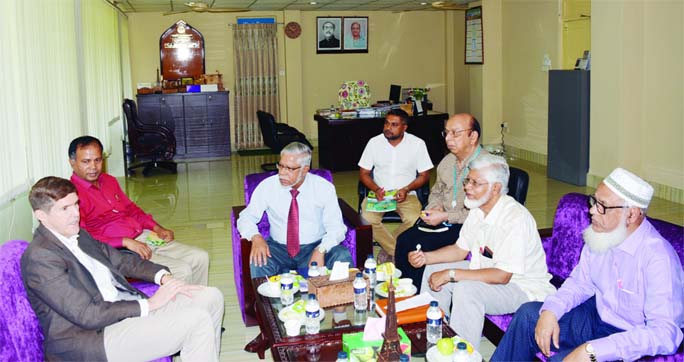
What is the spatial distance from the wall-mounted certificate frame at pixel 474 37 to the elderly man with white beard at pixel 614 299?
10004mm

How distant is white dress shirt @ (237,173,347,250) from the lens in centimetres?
450

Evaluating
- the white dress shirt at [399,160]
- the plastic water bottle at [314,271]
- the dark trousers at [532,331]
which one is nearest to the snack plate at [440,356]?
the dark trousers at [532,331]

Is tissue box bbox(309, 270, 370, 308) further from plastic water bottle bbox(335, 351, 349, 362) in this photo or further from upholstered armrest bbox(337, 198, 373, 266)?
upholstered armrest bbox(337, 198, 373, 266)

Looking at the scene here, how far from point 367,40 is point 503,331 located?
11.7m

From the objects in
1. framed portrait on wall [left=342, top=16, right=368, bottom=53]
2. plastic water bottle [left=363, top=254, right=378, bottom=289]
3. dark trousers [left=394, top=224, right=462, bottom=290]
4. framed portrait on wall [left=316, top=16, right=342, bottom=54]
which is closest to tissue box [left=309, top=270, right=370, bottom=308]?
plastic water bottle [left=363, top=254, right=378, bottom=289]

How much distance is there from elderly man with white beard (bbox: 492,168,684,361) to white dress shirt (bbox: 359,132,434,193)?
8.36 ft

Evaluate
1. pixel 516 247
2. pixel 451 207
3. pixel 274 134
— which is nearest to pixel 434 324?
pixel 516 247

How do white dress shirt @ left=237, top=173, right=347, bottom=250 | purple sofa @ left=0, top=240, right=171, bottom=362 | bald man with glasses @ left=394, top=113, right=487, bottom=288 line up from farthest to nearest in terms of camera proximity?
1. bald man with glasses @ left=394, top=113, right=487, bottom=288
2. white dress shirt @ left=237, top=173, right=347, bottom=250
3. purple sofa @ left=0, top=240, right=171, bottom=362

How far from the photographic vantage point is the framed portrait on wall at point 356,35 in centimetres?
1463

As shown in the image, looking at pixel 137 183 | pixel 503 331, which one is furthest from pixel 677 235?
pixel 137 183

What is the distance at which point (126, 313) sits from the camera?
3.20m

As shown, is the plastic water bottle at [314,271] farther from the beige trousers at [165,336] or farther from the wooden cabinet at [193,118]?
the wooden cabinet at [193,118]

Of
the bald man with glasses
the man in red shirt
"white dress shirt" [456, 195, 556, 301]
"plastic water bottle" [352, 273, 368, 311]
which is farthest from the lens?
the bald man with glasses

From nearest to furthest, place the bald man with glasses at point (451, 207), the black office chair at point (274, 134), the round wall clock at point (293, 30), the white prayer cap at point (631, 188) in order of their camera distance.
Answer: the white prayer cap at point (631, 188)
the bald man with glasses at point (451, 207)
the black office chair at point (274, 134)
the round wall clock at point (293, 30)
